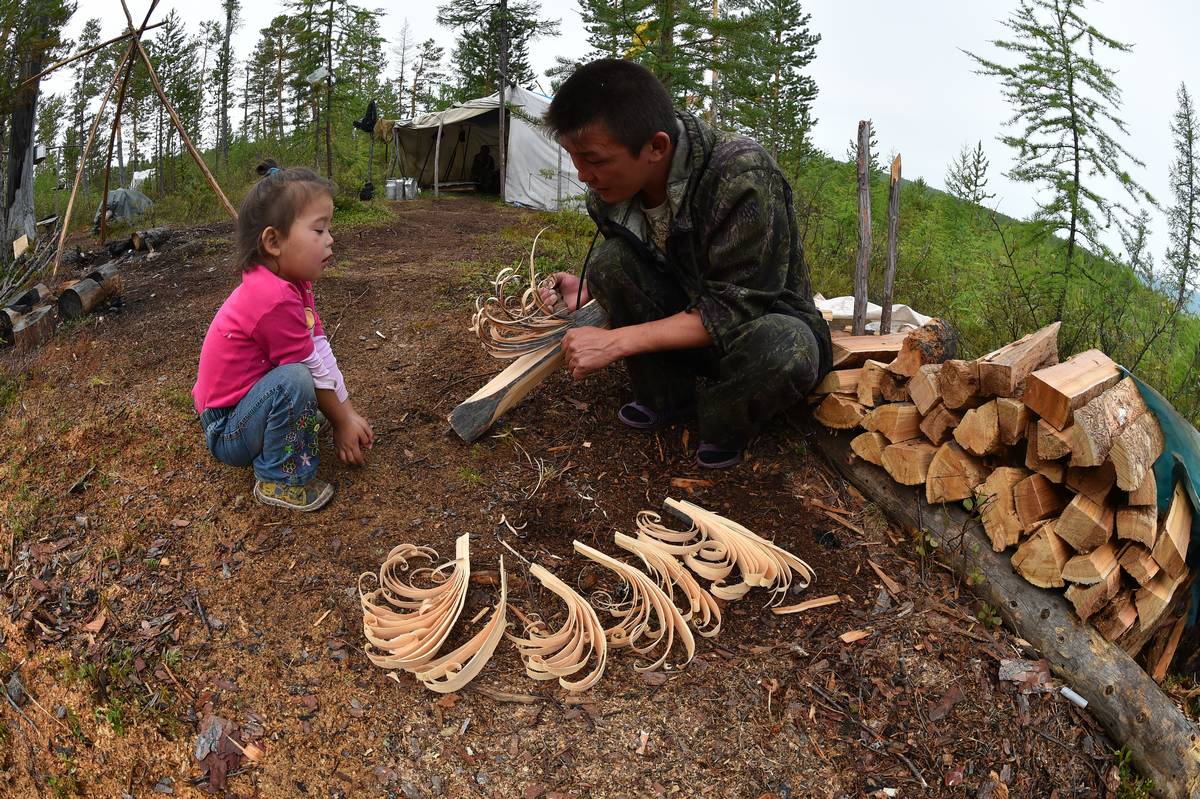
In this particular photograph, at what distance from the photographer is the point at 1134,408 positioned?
91.0 inches

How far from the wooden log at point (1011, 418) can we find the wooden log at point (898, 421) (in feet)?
1.14

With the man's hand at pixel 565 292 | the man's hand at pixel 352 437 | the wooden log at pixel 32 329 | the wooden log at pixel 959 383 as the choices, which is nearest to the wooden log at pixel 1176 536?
the wooden log at pixel 959 383

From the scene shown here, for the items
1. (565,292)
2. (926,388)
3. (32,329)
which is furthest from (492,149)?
(926,388)

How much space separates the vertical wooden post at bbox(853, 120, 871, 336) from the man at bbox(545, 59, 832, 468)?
51cm

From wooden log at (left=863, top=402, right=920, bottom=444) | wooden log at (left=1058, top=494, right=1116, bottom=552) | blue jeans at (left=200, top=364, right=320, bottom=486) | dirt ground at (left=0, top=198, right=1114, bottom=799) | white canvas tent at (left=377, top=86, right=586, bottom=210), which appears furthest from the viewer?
white canvas tent at (left=377, top=86, right=586, bottom=210)

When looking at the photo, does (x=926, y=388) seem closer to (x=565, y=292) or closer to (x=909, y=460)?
(x=909, y=460)

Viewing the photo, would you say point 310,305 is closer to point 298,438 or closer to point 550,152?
point 298,438

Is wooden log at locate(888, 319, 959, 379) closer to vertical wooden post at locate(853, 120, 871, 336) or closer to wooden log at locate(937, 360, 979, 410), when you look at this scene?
wooden log at locate(937, 360, 979, 410)

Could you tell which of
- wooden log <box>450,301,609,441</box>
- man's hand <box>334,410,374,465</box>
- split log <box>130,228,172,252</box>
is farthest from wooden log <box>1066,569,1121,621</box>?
split log <box>130,228,172,252</box>

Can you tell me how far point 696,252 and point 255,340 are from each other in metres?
1.58

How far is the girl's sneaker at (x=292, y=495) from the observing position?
273cm

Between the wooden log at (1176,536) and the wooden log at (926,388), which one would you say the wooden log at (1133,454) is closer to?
the wooden log at (1176,536)

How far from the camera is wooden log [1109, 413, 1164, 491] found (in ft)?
6.82

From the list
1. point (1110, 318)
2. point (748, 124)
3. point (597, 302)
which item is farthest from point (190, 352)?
point (748, 124)
